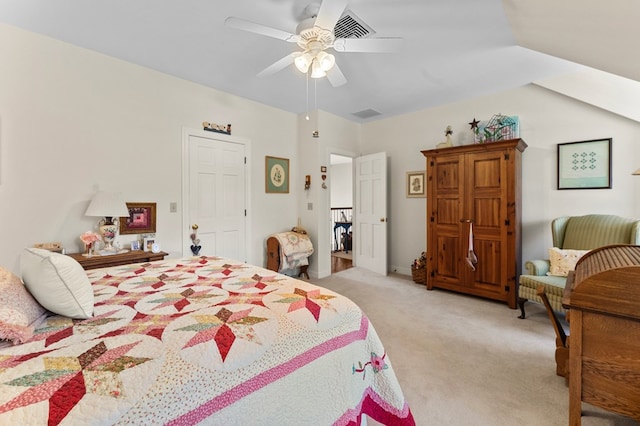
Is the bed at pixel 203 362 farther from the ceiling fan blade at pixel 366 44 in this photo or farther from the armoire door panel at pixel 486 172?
the armoire door panel at pixel 486 172

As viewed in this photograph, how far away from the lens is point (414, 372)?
1.97m

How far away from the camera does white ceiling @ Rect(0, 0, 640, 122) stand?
199cm

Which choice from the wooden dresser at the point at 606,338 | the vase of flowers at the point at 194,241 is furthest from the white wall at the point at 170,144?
the wooden dresser at the point at 606,338

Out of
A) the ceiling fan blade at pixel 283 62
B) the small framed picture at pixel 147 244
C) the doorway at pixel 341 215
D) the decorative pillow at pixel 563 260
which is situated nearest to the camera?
the ceiling fan blade at pixel 283 62

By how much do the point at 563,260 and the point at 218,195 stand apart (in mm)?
3896

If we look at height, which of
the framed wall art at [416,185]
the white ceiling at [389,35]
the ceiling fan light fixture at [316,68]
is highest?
the white ceiling at [389,35]

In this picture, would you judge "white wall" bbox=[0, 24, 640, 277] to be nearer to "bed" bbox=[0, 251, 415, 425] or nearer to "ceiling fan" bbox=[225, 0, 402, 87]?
"bed" bbox=[0, 251, 415, 425]

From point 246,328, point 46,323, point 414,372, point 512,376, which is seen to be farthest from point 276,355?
point 512,376

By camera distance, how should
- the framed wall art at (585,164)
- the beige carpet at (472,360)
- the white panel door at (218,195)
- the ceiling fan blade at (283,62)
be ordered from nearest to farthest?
the beige carpet at (472,360), the ceiling fan blade at (283,62), the framed wall art at (585,164), the white panel door at (218,195)

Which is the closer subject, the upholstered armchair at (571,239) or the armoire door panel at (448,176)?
the upholstered armchair at (571,239)

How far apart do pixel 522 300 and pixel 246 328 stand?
3012 millimetres

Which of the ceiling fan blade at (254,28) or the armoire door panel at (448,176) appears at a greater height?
the ceiling fan blade at (254,28)

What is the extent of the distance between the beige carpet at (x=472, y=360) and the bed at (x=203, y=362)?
657 mm

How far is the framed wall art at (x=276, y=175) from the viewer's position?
4.18 metres
